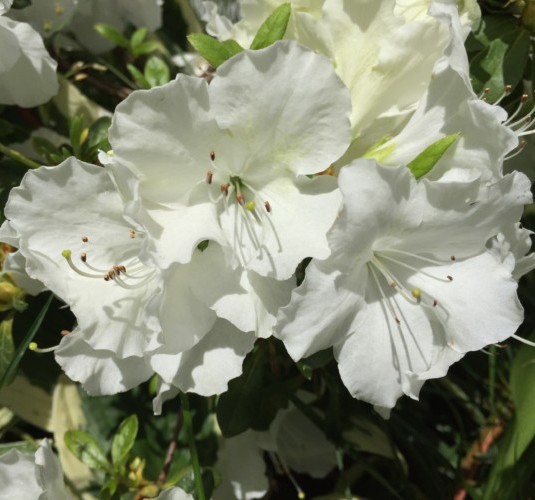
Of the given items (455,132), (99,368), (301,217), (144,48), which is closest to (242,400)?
(99,368)

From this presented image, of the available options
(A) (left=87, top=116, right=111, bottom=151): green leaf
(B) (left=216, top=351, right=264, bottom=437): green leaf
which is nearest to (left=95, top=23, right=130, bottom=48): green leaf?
(A) (left=87, top=116, right=111, bottom=151): green leaf

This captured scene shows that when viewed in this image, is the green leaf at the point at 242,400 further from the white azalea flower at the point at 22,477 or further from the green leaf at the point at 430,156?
the green leaf at the point at 430,156

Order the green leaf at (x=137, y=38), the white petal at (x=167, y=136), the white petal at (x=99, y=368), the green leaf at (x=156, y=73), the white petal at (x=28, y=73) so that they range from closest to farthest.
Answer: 1. the white petal at (x=167, y=136)
2. the white petal at (x=99, y=368)
3. the white petal at (x=28, y=73)
4. the green leaf at (x=156, y=73)
5. the green leaf at (x=137, y=38)

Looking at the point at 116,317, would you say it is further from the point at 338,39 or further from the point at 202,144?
the point at 338,39

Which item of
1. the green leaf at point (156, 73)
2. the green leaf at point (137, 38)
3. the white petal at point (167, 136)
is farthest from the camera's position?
the green leaf at point (137, 38)

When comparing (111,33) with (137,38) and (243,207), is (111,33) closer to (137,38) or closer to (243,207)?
(137,38)

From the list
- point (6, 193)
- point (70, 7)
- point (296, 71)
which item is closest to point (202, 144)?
point (296, 71)

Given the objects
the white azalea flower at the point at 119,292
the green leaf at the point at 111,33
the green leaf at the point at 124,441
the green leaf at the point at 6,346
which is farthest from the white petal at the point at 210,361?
the green leaf at the point at 111,33
